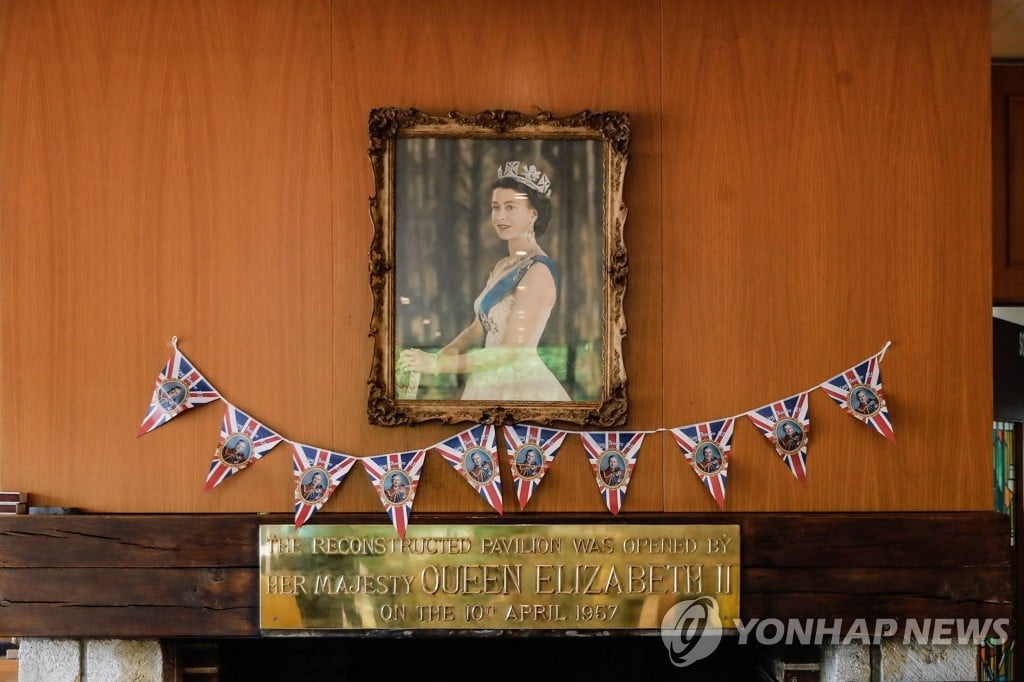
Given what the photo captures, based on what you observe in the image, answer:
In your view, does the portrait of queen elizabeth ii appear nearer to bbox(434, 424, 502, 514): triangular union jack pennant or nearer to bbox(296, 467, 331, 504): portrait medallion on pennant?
bbox(434, 424, 502, 514): triangular union jack pennant

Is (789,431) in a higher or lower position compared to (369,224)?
lower

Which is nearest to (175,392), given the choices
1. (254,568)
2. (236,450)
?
(236,450)

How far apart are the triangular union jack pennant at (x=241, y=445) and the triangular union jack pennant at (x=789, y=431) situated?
1.67 m

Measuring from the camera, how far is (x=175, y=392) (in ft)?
8.97

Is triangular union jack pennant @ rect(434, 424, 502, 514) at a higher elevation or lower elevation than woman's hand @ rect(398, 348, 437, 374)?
lower

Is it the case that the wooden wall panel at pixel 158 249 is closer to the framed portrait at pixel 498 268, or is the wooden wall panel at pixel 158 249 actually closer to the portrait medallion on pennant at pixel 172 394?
the portrait medallion on pennant at pixel 172 394

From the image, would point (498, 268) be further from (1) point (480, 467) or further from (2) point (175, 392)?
(2) point (175, 392)

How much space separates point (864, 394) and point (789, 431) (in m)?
0.29

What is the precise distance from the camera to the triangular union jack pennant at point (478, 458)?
2729 mm

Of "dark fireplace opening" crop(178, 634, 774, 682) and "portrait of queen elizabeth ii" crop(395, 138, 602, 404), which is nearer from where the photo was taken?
"portrait of queen elizabeth ii" crop(395, 138, 602, 404)

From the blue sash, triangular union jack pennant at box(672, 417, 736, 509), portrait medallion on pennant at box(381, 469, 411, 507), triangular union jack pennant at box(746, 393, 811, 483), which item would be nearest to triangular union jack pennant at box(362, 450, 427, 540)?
portrait medallion on pennant at box(381, 469, 411, 507)

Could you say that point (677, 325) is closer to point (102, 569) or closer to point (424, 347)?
point (424, 347)

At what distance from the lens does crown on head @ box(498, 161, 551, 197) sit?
276cm

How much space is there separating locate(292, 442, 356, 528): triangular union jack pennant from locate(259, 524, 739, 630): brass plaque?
0.30 feet
